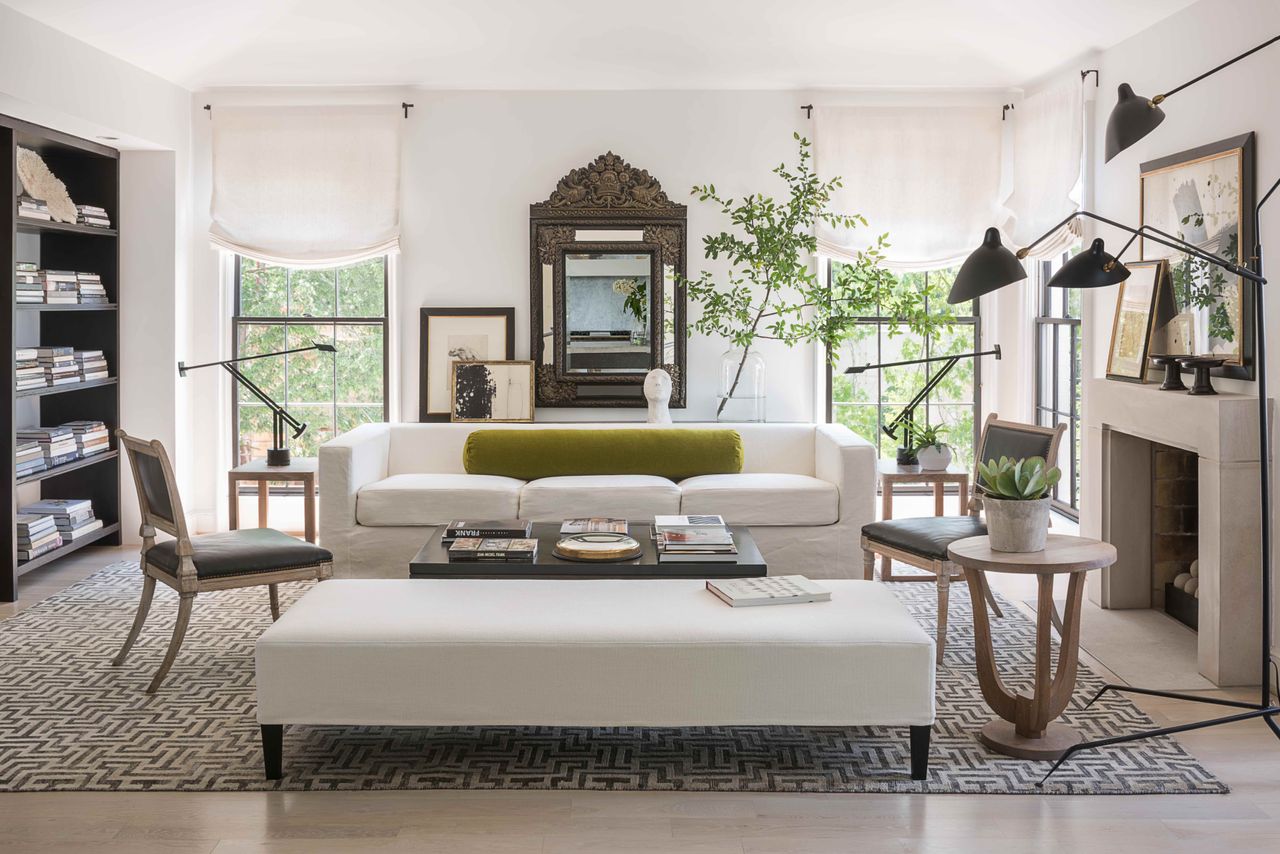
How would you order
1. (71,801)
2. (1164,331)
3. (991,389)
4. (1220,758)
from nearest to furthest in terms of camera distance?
(71,801) < (1220,758) < (1164,331) < (991,389)

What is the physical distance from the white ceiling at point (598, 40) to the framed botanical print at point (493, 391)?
5.11ft

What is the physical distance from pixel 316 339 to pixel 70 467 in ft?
5.05

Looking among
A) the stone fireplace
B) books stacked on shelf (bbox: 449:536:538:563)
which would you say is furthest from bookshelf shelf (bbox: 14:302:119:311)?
the stone fireplace

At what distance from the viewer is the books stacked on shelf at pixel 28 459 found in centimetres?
557

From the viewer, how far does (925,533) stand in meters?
4.63

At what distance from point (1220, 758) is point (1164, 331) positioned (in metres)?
2.04

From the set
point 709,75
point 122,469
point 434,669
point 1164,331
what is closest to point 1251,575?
point 1164,331

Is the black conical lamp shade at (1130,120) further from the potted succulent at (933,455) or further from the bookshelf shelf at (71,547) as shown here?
the bookshelf shelf at (71,547)

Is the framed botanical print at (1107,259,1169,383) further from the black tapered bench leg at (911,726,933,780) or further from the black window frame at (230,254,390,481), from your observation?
the black window frame at (230,254,390,481)

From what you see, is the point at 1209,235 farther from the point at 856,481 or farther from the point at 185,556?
the point at 185,556

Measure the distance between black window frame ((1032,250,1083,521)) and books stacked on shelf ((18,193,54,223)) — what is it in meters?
4.93

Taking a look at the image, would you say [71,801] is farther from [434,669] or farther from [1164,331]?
[1164,331]

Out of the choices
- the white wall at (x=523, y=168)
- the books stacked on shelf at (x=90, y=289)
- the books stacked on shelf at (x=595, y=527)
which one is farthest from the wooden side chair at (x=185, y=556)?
the white wall at (x=523, y=168)

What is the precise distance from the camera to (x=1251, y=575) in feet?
13.4
